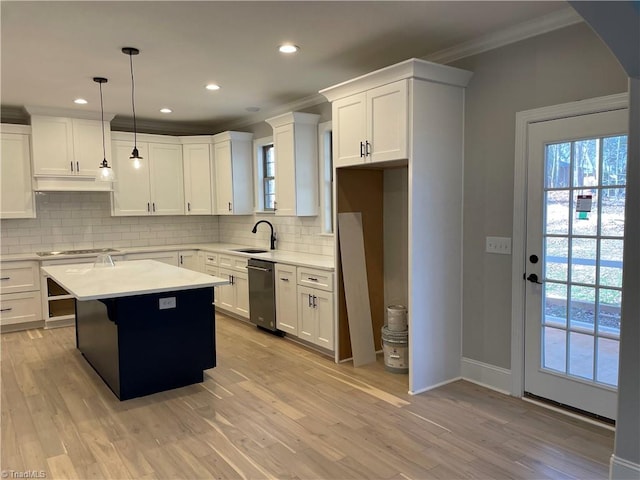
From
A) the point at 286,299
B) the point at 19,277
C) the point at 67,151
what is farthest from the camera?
the point at 67,151

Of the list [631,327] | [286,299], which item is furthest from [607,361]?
[286,299]

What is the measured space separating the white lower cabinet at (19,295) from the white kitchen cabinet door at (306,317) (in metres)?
3.16

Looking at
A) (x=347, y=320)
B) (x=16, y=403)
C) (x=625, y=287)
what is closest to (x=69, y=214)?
(x=16, y=403)

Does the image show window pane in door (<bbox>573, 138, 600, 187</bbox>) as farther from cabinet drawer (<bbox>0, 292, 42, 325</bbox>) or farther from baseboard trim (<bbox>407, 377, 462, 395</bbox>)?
cabinet drawer (<bbox>0, 292, 42, 325</bbox>)

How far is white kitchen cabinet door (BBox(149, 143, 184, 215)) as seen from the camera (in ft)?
21.1

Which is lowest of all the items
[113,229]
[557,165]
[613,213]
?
[113,229]

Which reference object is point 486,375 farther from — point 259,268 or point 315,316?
point 259,268

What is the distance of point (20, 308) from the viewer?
5367 mm

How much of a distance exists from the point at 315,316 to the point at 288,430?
1.54 meters

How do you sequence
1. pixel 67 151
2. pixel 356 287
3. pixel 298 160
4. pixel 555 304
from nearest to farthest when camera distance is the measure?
1. pixel 555 304
2. pixel 356 287
3. pixel 298 160
4. pixel 67 151

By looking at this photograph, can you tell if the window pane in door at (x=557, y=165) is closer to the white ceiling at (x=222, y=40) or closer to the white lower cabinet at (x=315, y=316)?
the white ceiling at (x=222, y=40)

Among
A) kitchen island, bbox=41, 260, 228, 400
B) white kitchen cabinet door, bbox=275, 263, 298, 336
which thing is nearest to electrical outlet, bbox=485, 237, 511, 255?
white kitchen cabinet door, bbox=275, 263, 298, 336

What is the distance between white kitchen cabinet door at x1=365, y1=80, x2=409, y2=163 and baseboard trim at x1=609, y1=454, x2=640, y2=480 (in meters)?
2.19

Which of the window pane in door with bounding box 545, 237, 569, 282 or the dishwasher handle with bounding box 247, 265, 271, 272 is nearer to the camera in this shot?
the window pane in door with bounding box 545, 237, 569, 282
